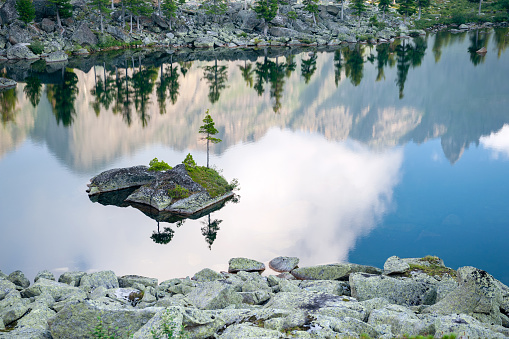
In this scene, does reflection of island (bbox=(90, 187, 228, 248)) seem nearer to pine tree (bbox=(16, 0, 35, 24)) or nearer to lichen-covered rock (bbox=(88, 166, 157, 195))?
lichen-covered rock (bbox=(88, 166, 157, 195))

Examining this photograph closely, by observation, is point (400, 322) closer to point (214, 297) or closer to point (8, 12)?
point (214, 297)

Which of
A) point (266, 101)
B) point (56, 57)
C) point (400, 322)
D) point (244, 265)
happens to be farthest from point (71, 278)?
point (56, 57)

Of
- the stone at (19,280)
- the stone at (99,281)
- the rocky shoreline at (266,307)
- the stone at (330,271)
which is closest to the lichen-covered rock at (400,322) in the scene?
the rocky shoreline at (266,307)

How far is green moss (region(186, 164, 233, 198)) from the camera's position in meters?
39.8

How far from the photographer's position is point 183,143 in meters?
54.2

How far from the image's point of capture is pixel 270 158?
171 ft

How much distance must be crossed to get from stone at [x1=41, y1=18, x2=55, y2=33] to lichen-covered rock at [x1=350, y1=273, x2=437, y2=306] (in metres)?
111

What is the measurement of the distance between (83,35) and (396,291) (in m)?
108

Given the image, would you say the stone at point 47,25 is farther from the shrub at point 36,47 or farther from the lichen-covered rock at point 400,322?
the lichen-covered rock at point 400,322

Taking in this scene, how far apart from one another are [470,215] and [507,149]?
67.3ft

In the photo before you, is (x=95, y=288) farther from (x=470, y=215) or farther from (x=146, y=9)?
(x=146, y=9)

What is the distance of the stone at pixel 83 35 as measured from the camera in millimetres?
111950

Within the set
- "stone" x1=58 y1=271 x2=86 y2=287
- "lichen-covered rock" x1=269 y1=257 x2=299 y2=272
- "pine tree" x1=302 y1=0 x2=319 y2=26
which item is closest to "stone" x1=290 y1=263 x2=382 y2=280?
"lichen-covered rock" x1=269 y1=257 x2=299 y2=272

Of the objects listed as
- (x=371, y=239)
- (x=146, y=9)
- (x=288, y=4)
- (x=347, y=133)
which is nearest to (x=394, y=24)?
(x=288, y=4)
